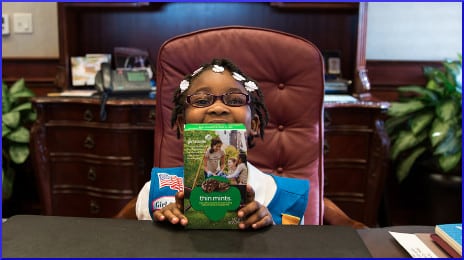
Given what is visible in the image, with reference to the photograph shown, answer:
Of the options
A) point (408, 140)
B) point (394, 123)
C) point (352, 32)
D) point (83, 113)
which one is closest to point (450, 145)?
point (408, 140)

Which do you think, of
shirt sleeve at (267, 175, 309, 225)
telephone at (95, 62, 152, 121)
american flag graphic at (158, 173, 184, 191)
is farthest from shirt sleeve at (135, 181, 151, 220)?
telephone at (95, 62, 152, 121)

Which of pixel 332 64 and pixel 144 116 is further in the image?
pixel 332 64

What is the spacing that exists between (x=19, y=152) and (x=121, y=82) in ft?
2.11

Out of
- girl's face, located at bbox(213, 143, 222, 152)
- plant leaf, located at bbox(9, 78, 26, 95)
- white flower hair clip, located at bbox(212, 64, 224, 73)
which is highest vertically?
white flower hair clip, located at bbox(212, 64, 224, 73)

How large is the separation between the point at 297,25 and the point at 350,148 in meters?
0.77

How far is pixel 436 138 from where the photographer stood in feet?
6.58

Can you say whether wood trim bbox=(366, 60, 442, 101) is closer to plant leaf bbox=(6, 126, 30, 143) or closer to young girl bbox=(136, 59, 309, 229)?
young girl bbox=(136, 59, 309, 229)

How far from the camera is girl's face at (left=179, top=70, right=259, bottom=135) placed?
0.90 m

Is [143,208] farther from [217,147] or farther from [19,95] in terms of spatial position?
[19,95]

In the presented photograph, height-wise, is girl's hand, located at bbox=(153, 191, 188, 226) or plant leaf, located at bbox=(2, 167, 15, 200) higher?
girl's hand, located at bbox=(153, 191, 188, 226)

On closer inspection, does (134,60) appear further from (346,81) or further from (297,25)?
(346,81)

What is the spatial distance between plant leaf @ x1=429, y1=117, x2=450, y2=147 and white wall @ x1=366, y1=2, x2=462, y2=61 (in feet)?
1.97

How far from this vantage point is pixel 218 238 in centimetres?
61

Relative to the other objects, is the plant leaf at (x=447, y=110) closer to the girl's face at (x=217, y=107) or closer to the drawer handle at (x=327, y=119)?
the drawer handle at (x=327, y=119)
